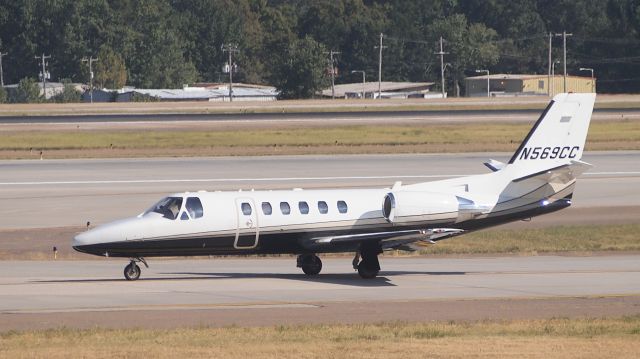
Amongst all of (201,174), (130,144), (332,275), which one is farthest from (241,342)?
(130,144)

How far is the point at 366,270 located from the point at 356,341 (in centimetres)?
942

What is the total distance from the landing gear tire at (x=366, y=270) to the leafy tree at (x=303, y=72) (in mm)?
119219

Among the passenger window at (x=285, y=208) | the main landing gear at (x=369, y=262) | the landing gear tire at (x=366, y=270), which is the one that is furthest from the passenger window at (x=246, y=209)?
the landing gear tire at (x=366, y=270)

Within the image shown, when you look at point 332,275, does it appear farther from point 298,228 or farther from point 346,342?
point 346,342

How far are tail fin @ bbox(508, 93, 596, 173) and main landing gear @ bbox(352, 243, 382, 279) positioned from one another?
4.75m

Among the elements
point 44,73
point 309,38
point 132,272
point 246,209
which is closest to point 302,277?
point 246,209

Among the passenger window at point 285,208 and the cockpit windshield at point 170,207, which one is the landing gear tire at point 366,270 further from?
the cockpit windshield at point 170,207

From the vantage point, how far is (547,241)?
36.9 m

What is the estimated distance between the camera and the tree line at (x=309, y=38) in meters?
161

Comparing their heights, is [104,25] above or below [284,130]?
above

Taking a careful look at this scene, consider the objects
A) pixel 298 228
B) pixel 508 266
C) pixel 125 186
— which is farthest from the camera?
pixel 125 186

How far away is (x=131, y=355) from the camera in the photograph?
57.7ft

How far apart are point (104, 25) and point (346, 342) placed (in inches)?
6295

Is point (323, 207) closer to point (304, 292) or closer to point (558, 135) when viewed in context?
point (304, 292)
